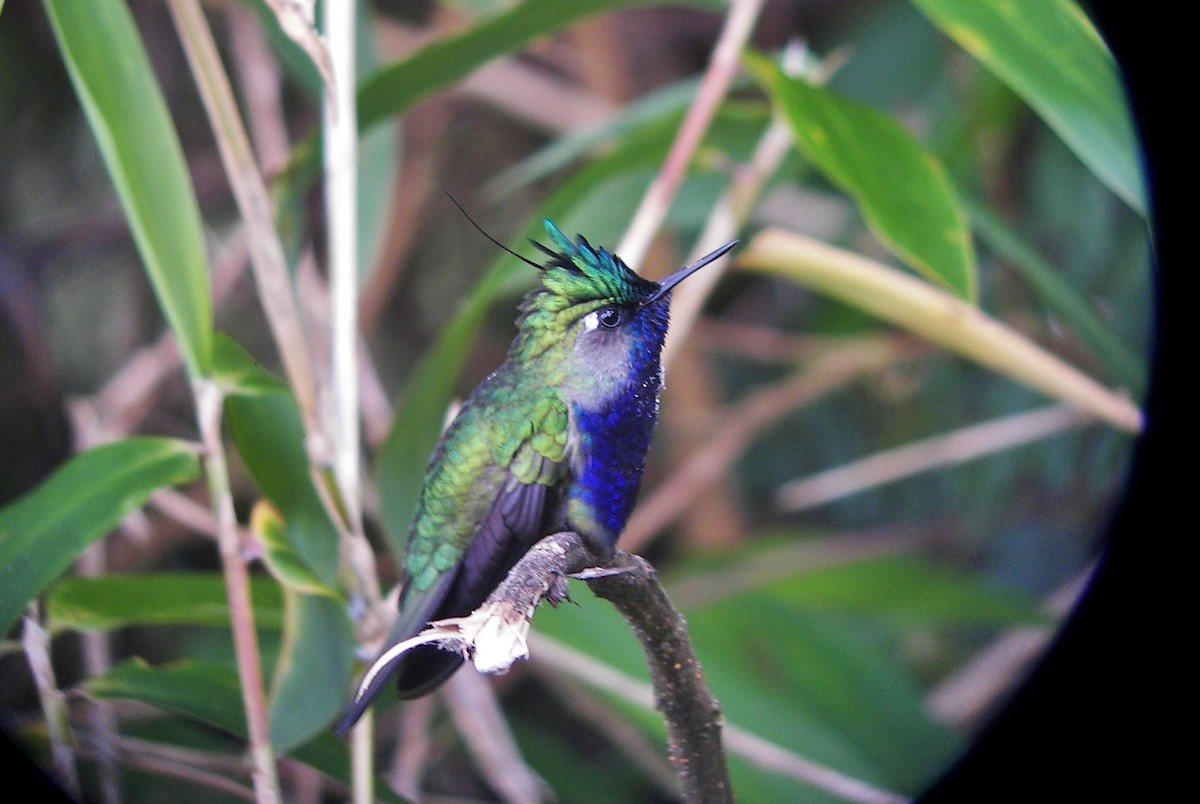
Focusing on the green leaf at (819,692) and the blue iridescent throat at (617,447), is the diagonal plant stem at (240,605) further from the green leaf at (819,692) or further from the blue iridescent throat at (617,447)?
the green leaf at (819,692)

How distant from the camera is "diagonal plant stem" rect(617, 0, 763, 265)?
1128 millimetres

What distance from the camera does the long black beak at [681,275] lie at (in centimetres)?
62

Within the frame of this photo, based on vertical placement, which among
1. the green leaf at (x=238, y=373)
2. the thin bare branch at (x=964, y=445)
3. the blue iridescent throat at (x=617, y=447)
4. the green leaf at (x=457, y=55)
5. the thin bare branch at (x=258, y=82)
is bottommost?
the blue iridescent throat at (x=617, y=447)

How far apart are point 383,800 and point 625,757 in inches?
36.1

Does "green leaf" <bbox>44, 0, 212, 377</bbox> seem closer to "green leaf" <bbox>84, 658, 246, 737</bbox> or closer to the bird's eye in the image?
"green leaf" <bbox>84, 658, 246, 737</bbox>

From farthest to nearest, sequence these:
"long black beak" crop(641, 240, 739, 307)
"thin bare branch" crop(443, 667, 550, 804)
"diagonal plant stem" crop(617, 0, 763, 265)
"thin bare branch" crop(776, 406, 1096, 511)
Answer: "thin bare branch" crop(776, 406, 1096, 511)
"thin bare branch" crop(443, 667, 550, 804)
"diagonal plant stem" crop(617, 0, 763, 265)
"long black beak" crop(641, 240, 739, 307)

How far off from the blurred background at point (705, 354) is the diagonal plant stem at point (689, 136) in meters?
0.11

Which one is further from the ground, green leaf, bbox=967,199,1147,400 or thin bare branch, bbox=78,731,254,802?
green leaf, bbox=967,199,1147,400

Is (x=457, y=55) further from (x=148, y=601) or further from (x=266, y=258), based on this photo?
(x=148, y=601)

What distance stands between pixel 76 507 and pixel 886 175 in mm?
819

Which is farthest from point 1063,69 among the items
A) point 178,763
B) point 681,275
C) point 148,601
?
point 178,763

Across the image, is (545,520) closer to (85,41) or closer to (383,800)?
(383,800)

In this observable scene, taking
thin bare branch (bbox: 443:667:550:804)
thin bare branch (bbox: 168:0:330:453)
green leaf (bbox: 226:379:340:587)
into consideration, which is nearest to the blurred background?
thin bare branch (bbox: 443:667:550:804)

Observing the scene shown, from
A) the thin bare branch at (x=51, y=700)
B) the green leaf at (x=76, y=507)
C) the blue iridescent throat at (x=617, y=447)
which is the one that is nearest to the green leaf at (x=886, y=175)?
the blue iridescent throat at (x=617, y=447)
